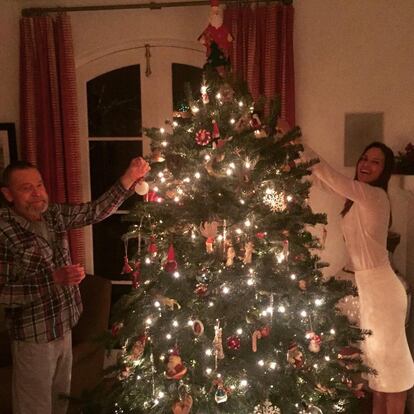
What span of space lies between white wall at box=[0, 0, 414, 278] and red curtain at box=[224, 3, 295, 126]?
0.17 metres

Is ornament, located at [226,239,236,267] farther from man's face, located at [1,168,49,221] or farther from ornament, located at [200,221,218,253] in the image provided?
man's face, located at [1,168,49,221]

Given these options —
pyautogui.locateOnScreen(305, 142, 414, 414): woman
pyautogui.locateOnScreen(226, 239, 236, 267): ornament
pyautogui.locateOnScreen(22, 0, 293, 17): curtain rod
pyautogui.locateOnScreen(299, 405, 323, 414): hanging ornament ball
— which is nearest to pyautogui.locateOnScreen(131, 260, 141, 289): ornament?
pyautogui.locateOnScreen(226, 239, 236, 267): ornament

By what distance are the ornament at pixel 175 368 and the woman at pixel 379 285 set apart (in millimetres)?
1135

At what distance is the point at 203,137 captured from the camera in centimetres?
173

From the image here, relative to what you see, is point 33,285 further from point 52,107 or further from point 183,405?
point 52,107

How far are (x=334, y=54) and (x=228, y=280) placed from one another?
188 cm

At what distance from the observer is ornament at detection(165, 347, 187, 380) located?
168 centimetres

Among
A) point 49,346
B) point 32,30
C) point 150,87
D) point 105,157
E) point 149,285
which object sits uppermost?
point 32,30

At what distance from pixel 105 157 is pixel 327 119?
1.60 m

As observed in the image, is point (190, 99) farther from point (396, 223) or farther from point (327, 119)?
point (396, 223)

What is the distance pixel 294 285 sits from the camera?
1765mm

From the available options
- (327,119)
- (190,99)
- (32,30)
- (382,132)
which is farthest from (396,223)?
(32,30)

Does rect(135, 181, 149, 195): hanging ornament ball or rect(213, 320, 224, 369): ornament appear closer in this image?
rect(213, 320, 224, 369): ornament

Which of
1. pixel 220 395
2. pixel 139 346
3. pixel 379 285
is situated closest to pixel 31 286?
pixel 139 346
